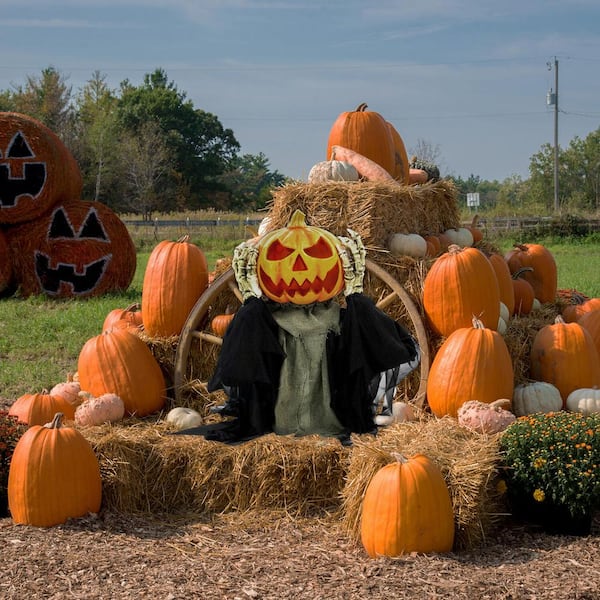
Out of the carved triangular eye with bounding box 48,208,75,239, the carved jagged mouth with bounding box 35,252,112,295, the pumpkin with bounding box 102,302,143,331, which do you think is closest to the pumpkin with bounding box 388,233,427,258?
the pumpkin with bounding box 102,302,143,331

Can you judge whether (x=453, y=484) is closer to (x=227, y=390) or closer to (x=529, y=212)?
(x=227, y=390)

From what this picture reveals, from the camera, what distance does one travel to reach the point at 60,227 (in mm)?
14648

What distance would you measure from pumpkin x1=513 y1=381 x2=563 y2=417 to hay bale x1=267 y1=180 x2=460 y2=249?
1480 mm

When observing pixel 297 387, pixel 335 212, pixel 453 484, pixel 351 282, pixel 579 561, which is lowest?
pixel 579 561

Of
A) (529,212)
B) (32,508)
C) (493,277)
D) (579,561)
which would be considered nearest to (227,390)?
(32,508)

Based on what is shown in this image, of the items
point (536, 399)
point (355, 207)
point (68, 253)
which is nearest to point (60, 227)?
point (68, 253)

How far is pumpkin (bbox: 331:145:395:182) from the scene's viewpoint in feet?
23.2

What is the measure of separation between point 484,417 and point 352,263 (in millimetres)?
1140

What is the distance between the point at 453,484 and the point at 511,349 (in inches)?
75.5

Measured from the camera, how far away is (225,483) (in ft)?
16.8

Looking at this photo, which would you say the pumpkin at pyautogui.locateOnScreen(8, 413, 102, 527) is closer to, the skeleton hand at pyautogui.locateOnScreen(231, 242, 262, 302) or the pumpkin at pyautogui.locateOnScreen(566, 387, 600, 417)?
the skeleton hand at pyautogui.locateOnScreen(231, 242, 262, 302)

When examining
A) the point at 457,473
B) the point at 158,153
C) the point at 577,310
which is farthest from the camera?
the point at 158,153

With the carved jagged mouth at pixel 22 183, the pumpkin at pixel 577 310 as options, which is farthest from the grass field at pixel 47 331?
the pumpkin at pixel 577 310

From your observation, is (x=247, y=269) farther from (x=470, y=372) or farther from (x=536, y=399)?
(x=536, y=399)
